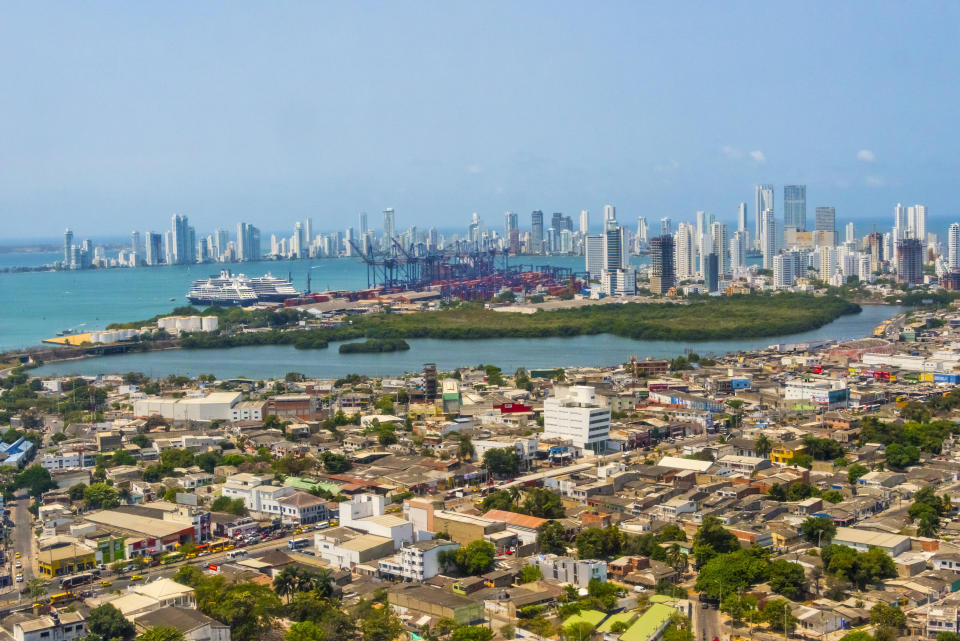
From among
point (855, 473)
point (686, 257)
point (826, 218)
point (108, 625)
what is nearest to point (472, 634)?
point (108, 625)

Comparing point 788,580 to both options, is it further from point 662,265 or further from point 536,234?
point 536,234

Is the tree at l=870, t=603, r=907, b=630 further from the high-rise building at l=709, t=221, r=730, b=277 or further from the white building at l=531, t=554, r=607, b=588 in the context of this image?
the high-rise building at l=709, t=221, r=730, b=277

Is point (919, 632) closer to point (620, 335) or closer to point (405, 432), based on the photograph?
point (405, 432)

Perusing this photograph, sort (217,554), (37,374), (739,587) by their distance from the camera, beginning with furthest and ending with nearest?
1. (37,374)
2. (217,554)
3. (739,587)

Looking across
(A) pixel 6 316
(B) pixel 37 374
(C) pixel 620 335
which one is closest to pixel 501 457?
(B) pixel 37 374

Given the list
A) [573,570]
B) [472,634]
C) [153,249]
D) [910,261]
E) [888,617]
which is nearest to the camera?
[472,634]

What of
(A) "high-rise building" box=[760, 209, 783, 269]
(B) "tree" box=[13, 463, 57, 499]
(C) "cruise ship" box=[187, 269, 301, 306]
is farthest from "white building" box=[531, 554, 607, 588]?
(A) "high-rise building" box=[760, 209, 783, 269]

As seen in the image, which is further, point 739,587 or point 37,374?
point 37,374
